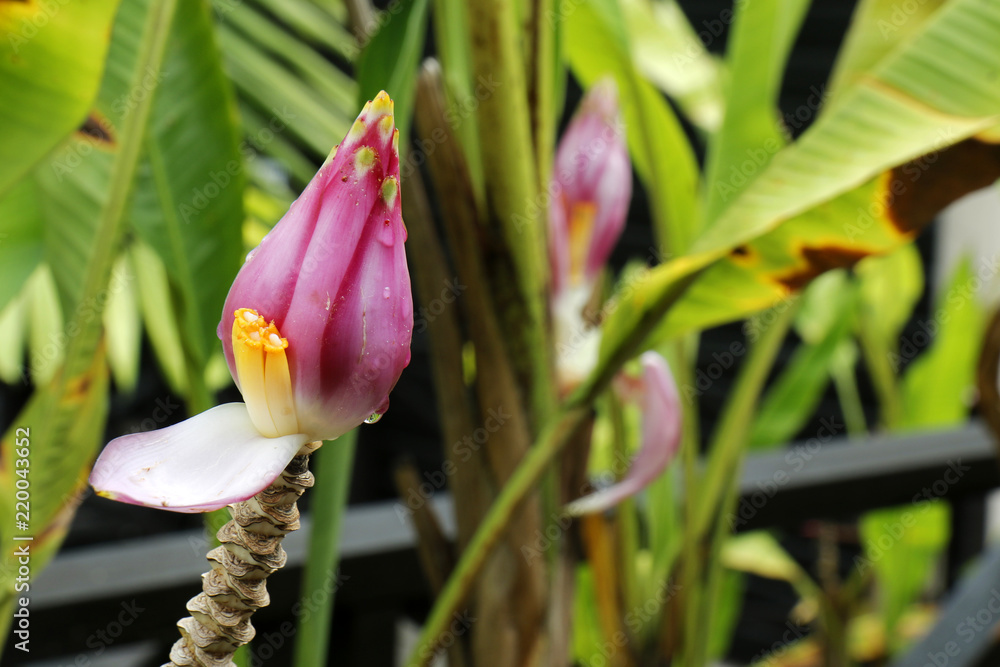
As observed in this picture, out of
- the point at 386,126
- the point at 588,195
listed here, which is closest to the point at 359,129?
the point at 386,126

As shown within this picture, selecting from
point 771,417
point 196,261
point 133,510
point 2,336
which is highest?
point 196,261

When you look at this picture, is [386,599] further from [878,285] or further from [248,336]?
[878,285]

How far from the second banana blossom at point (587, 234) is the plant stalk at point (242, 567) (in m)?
0.20

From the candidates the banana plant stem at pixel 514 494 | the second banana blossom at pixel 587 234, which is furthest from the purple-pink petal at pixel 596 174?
the banana plant stem at pixel 514 494

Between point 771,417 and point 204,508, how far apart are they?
0.67 metres

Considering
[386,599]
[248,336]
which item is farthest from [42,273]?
[248,336]

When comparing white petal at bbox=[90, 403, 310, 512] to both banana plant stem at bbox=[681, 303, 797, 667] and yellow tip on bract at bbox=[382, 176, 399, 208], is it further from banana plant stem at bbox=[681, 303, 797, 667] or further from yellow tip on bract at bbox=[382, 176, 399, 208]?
banana plant stem at bbox=[681, 303, 797, 667]

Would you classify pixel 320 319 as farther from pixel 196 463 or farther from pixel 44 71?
pixel 44 71

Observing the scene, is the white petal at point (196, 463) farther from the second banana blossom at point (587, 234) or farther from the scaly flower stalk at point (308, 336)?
the second banana blossom at point (587, 234)

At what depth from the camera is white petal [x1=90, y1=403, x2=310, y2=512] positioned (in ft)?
0.35

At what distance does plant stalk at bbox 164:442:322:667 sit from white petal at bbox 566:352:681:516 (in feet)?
0.61

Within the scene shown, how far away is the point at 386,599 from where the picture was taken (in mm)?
430

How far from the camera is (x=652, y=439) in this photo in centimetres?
31

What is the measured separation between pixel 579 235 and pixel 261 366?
0.83 ft
